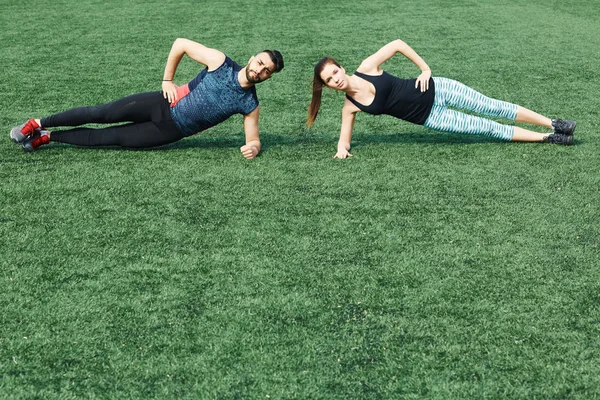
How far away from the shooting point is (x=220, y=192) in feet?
15.0

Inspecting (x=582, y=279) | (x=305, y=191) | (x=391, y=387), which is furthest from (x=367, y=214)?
(x=391, y=387)

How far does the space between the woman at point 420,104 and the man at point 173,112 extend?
1.75 ft

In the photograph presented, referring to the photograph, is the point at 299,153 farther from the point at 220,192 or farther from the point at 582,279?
the point at 582,279

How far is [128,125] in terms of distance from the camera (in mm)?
5293

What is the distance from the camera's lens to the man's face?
474cm

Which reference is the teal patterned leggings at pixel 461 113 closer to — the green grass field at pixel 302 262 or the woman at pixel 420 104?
Answer: the woman at pixel 420 104

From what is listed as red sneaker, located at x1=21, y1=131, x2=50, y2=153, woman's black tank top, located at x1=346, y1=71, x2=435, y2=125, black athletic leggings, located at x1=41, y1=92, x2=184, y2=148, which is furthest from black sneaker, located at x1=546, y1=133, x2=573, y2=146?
red sneaker, located at x1=21, y1=131, x2=50, y2=153

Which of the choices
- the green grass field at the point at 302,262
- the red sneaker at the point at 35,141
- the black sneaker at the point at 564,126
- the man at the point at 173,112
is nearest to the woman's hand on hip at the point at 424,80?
the green grass field at the point at 302,262

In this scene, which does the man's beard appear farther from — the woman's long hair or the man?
the woman's long hair

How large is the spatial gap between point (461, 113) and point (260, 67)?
5.19 feet

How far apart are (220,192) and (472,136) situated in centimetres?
227

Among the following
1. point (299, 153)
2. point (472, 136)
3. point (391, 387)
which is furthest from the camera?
point (472, 136)

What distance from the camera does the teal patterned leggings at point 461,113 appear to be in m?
5.30

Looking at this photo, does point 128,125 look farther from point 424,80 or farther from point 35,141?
point 424,80
